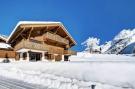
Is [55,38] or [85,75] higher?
[55,38]

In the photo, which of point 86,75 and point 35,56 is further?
point 35,56

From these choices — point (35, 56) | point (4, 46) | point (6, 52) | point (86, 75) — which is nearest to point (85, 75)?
point (86, 75)

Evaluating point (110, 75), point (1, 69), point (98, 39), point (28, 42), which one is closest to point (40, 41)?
point (28, 42)

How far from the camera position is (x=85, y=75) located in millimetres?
10031

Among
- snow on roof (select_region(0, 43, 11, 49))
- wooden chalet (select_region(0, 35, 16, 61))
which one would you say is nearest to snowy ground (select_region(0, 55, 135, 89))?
wooden chalet (select_region(0, 35, 16, 61))

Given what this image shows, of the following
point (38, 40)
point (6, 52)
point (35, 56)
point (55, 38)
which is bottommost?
point (35, 56)

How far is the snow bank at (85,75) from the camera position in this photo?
25.7 ft

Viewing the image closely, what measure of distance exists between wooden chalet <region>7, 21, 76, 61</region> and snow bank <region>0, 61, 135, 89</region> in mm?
22190

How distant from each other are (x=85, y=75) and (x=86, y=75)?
0.25 ft

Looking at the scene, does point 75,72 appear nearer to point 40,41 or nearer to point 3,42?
point 40,41

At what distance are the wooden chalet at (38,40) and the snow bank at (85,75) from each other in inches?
874

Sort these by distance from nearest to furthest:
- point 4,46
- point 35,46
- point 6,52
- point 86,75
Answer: point 86,75 → point 35,46 → point 6,52 → point 4,46

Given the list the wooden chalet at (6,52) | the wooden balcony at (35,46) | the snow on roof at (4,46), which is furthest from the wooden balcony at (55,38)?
the snow on roof at (4,46)

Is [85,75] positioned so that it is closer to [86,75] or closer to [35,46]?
[86,75]
